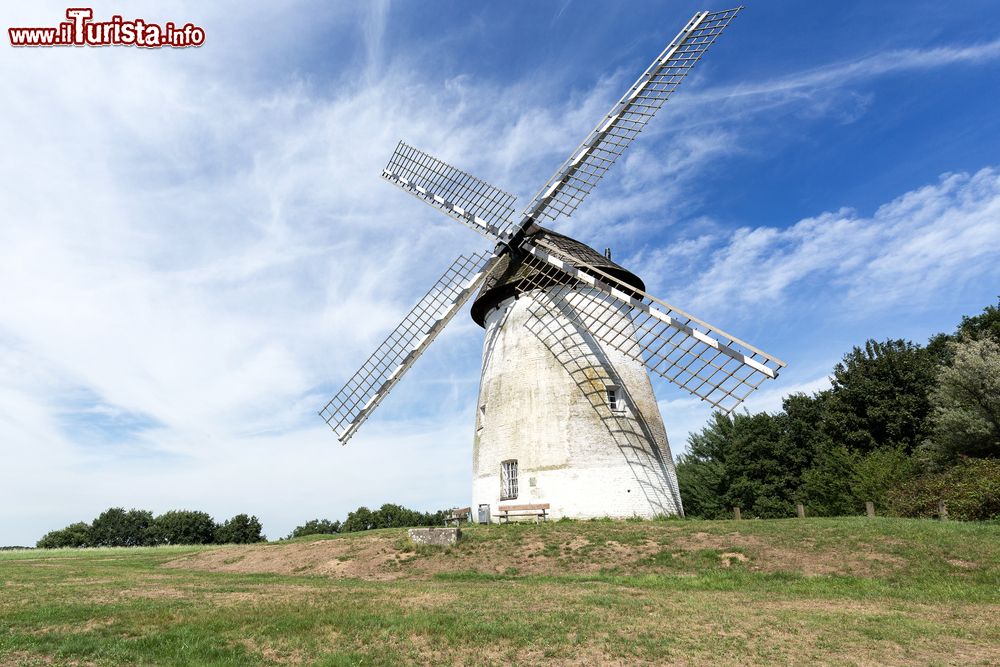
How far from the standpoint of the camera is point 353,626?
9617 millimetres

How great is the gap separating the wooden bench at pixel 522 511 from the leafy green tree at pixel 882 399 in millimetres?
27699

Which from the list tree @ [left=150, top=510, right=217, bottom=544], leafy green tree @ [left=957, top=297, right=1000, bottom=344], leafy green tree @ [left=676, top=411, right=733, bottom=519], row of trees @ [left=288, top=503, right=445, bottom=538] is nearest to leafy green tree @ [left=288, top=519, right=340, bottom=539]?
row of trees @ [left=288, top=503, right=445, bottom=538]

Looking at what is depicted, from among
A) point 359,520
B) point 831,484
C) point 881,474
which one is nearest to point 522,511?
point 881,474

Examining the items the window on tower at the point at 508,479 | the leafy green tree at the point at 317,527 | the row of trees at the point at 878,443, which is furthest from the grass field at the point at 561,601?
the leafy green tree at the point at 317,527

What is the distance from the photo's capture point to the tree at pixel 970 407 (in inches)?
1110

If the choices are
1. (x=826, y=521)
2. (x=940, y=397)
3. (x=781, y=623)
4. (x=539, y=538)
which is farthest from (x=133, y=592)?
(x=940, y=397)

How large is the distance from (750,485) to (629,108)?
29744 mm

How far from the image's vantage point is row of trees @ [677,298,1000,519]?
2695 centimetres

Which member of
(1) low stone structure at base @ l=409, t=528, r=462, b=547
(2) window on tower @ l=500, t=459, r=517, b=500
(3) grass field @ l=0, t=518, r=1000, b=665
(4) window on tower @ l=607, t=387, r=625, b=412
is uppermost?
(4) window on tower @ l=607, t=387, r=625, b=412

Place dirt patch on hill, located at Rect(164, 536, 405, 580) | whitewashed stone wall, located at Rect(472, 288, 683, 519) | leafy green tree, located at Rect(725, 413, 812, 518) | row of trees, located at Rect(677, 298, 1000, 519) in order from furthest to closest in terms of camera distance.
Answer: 1. leafy green tree, located at Rect(725, 413, 812, 518)
2. row of trees, located at Rect(677, 298, 1000, 519)
3. whitewashed stone wall, located at Rect(472, 288, 683, 519)
4. dirt patch on hill, located at Rect(164, 536, 405, 580)

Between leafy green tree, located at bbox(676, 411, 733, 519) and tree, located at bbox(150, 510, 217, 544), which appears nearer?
leafy green tree, located at bbox(676, 411, 733, 519)

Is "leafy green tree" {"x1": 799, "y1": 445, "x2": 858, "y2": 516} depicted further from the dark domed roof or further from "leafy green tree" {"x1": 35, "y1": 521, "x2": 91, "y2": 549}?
"leafy green tree" {"x1": 35, "y1": 521, "x2": 91, "y2": 549}

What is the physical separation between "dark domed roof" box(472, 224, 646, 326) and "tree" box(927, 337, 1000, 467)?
18.1 metres

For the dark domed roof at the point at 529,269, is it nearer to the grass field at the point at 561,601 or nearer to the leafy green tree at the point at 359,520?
the grass field at the point at 561,601
